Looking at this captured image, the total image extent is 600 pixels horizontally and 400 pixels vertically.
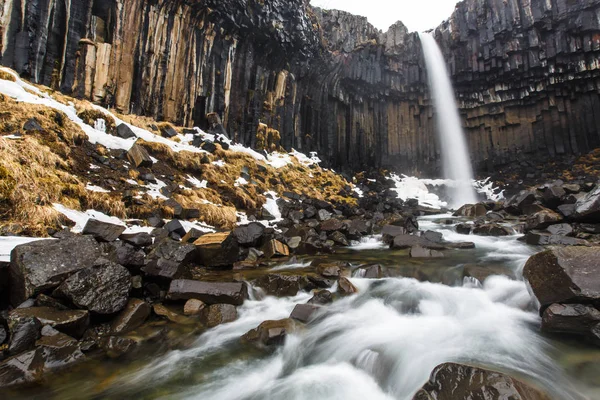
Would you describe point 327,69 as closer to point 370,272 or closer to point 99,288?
point 370,272

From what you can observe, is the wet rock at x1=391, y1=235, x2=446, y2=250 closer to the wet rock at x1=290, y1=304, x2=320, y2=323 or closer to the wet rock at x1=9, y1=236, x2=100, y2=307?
the wet rock at x1=290, y1=304, x2=320, y2=323

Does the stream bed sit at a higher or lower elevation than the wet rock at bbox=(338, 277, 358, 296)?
lower

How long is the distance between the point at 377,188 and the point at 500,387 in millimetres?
24358

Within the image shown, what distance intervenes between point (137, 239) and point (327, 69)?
27.6m

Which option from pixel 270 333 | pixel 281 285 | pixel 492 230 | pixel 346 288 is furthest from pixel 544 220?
pixel 270 333

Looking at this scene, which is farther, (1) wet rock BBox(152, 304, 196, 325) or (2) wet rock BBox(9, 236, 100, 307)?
(1) wet rock BBox(152, 304, 196, 325)

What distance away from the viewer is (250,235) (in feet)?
27.9

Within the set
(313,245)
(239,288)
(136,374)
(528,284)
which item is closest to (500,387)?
(528,284)

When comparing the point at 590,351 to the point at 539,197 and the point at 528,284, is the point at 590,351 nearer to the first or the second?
the point at 528,284

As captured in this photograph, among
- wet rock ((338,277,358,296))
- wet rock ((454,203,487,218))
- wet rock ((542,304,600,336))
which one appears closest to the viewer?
wet rock ((542,304,600,336))

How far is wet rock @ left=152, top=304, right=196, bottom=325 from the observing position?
4535 mm

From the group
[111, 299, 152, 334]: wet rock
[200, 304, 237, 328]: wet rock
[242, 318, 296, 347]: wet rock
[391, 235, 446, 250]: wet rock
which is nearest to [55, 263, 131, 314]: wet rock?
[111, 299, 152, 334]: wet rock

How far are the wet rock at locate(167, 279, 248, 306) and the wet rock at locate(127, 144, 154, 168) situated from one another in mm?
7297

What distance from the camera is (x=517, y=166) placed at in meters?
28.5
